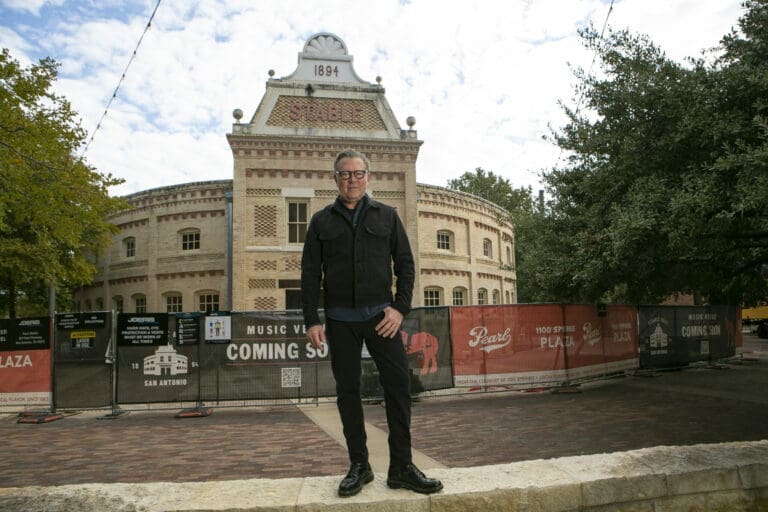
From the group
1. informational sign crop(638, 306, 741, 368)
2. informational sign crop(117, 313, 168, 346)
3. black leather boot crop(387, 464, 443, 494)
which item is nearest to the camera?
black leather boot crop(387, 464, 443, 494)

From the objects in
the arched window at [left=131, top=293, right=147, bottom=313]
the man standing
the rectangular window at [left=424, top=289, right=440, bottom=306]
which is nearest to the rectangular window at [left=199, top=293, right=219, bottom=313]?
the arched window at [left=131, top=293, right=147, bottom=313]

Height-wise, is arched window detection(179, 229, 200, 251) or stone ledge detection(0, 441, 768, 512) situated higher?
arched window detection(179, 229, 200, 251)

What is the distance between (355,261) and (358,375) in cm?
73

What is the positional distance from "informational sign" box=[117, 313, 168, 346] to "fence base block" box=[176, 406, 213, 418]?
4.65 feet

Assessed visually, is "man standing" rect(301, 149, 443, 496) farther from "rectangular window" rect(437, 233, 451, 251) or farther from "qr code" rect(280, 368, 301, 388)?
"rectangular window" rect(437, 233, 451, 251)

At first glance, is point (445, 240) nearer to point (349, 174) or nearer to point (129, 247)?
point (129, 247)

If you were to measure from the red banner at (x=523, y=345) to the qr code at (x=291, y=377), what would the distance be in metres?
3.24

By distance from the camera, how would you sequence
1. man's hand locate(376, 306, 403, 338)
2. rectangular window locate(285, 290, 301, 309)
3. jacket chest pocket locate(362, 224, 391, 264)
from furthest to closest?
rectangular window locate(285, 290, 301, 309), jacket chest pocket locate(362, 224, 391, 264), man's hand locate(376, 306, 403, 338)

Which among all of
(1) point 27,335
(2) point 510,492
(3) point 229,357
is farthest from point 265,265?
(2) point 510,492

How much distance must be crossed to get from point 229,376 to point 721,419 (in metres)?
8.44

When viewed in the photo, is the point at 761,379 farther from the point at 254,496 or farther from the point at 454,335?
the point at 254,496

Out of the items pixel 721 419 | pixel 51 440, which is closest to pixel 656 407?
pixel 721 419

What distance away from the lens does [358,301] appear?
333 cm

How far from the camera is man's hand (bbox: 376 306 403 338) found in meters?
3.27
